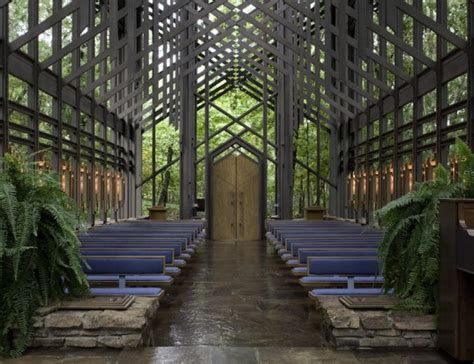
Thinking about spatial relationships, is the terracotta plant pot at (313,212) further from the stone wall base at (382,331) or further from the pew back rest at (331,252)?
the stone wall base at (382,331)

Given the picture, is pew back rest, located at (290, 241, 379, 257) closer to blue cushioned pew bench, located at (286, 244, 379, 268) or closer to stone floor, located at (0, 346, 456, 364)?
blue cushioned pew bench, located at (286, 244, 379, 268)

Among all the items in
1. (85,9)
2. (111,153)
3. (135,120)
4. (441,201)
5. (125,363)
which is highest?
(85,9)

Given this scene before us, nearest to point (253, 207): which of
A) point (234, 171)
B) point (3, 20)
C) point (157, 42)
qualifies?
point (234, 171)

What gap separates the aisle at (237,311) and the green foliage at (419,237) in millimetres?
861

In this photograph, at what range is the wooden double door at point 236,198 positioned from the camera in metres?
16.4

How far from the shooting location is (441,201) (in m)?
4.25

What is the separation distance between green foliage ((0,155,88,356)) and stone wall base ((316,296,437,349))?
77.9 inches

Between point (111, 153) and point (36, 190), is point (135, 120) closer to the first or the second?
point (111, 153)

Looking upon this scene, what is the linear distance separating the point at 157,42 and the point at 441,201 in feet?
35.5

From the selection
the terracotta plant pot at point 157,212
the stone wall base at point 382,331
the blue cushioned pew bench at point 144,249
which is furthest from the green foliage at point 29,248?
the terracotta plant pot at point 157,212

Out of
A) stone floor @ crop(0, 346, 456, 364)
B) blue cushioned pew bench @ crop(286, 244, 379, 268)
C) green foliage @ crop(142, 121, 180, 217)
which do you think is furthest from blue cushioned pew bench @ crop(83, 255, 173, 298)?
green foliage @ crop(142, 121, 180, 217)

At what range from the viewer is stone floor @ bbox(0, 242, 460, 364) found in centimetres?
417

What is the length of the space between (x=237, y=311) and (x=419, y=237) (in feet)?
7.54

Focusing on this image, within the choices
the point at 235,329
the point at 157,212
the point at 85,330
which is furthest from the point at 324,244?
the point at 157,212
